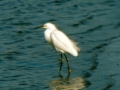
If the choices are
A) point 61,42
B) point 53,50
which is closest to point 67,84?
point 61,42

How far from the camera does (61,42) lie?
10.9 m

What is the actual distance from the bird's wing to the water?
0.43 m

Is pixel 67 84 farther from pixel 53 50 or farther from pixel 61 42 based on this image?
pixel 53 50

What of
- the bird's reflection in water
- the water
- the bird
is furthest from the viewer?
the bird

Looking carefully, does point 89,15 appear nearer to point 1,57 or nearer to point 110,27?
point 110,27

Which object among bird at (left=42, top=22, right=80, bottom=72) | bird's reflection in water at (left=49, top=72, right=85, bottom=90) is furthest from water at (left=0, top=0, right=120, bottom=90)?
bird at (left=42, top=22, right=80, bottom=72)

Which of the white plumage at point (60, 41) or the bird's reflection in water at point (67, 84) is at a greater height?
the white plumage at point (60, 41)

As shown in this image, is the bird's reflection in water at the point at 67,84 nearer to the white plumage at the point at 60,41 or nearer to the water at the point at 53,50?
the water at the point at 53,50

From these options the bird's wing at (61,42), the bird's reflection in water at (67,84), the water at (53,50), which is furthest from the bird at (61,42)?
the bird's reflection in water at (67,84)

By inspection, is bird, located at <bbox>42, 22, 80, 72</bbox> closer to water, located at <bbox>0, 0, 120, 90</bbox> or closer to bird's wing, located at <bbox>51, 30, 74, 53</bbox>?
bird's wing, located at <bbox>51, 30, 74, 53</bbox>

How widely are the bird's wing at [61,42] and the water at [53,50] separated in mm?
426

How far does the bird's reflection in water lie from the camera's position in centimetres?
966

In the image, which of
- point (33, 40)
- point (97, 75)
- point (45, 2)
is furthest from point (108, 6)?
point (97, 75)

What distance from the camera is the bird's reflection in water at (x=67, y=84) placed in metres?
9.66
